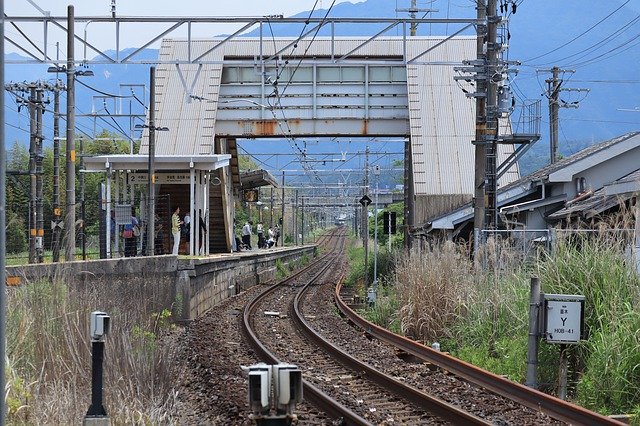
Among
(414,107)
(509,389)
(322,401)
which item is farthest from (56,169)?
(509,389)

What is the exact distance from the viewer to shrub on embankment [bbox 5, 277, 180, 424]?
9172mm

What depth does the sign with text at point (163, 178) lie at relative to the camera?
32250mm

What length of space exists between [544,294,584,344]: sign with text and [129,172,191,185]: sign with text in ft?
71.6

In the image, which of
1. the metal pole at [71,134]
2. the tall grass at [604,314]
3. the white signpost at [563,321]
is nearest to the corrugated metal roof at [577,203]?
the tall grass at [604,314]

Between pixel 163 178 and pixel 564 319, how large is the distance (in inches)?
878

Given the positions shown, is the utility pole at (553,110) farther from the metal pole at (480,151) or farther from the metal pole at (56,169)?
the metal pole at (480,151)

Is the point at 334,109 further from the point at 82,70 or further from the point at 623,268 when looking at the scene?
the point at 623,268

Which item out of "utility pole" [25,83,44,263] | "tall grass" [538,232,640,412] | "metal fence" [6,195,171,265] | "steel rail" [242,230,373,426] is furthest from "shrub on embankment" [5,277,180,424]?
"utility pole" [25,83,44,263]

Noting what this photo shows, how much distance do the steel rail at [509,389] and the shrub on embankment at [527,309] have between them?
56 centimetres

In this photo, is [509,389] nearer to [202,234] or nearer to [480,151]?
[480,151]

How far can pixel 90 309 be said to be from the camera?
11.6 meters

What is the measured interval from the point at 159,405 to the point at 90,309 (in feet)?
5.56

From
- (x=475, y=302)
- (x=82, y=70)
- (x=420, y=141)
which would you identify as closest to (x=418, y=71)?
(x=420, y=141)

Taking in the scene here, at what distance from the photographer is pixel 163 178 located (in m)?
32.4
